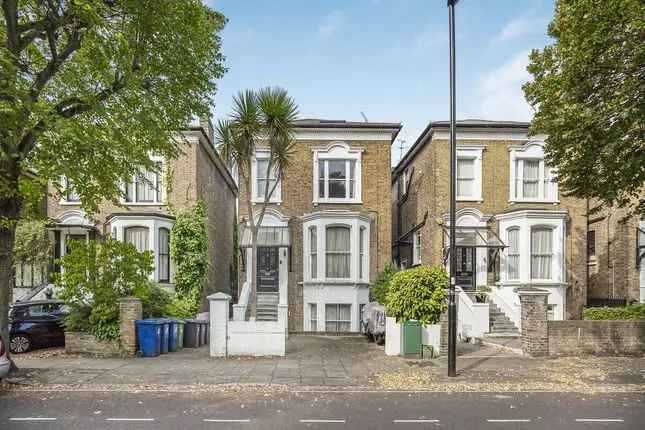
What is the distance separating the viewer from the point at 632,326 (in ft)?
45.6

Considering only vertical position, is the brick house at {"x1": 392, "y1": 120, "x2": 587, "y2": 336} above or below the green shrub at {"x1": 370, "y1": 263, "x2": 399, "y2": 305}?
above

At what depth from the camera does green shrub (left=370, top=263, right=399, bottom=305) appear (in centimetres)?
1978

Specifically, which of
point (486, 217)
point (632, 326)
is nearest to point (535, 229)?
point (486, 217)

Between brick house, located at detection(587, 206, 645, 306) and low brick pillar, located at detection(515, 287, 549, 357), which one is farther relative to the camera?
brick house, located at detection(587, 206, 645, 306)

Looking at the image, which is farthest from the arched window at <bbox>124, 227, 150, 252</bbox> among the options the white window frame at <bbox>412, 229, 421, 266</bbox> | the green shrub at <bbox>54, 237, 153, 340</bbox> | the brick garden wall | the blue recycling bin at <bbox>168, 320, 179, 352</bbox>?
the brick garden wall

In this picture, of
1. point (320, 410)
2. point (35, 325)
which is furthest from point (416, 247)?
point (35, 325)

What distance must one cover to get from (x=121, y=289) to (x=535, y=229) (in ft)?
52.9

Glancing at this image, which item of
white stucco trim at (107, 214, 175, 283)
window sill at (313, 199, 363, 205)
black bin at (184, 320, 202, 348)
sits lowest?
black bin at (184, 320, 202, 348)

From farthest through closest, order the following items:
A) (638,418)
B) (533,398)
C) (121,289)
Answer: (121,289)
(533,398)
(638,418)

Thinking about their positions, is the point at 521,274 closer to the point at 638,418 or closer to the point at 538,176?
the point at 538,176

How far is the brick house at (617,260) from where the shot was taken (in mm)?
20531

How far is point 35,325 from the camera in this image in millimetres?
14836

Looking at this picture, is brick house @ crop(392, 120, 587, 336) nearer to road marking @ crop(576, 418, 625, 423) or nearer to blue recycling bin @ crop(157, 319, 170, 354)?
blue recycling bin @ crop(157, 319, 170, 354)

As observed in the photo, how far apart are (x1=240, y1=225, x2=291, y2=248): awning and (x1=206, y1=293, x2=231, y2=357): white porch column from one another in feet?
23.2
